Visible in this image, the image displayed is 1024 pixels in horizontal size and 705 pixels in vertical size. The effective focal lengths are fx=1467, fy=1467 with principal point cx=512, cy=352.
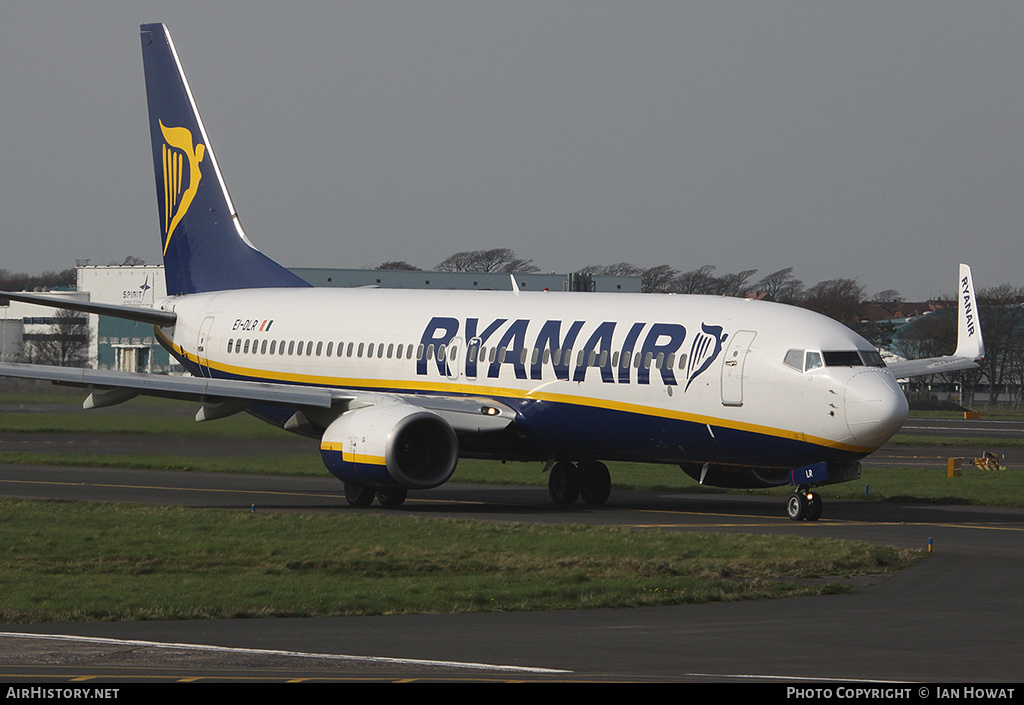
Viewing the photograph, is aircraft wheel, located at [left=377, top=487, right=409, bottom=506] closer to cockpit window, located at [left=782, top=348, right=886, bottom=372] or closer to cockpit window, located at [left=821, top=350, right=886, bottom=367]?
cockpit window, located at [left=782, top=348, right=886, bottom=372]

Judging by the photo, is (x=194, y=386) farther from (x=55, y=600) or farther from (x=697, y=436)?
(x=55, y=600)

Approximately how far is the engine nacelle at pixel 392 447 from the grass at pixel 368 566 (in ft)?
7.97

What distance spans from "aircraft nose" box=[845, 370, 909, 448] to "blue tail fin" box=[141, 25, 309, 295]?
55.2 feet

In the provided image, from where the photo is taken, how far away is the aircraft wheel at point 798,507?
25.8 m

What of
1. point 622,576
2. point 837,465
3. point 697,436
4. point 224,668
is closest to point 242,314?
point 697,436

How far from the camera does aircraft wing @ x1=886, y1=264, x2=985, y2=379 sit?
108 feet

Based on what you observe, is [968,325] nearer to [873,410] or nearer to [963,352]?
[963,352]

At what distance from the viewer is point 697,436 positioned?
2658 cm

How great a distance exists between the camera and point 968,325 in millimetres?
38656

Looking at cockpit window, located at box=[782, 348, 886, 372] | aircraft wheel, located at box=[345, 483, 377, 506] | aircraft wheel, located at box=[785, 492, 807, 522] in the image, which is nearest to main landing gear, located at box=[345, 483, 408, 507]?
aircraft wheel, located at box=[345, 483, 377, 506]

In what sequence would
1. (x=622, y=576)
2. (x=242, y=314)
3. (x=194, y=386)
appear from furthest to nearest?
(x=242, y=314) < (x=194, y=386) < (x=622, y=576)

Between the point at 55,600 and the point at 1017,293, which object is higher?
the point at 1017,293

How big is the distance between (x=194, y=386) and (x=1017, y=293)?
99259 millimetres

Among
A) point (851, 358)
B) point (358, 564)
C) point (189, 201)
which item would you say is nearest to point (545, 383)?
point (851, 358)
